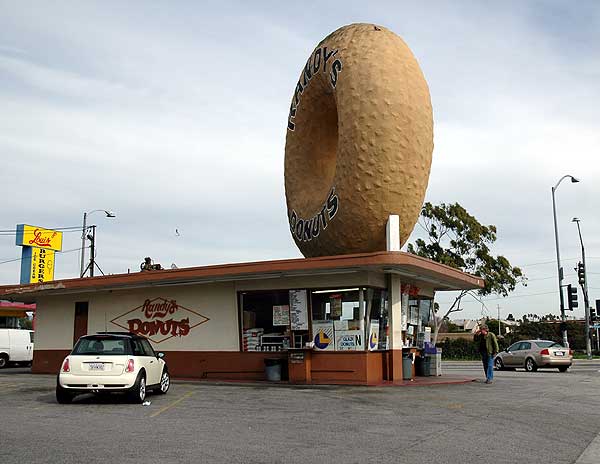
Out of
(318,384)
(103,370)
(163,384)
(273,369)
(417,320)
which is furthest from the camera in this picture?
(417,320)

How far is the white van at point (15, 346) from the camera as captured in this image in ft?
106

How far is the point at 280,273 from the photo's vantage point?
64.4 ft

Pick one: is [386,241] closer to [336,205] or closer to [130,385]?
[336,205]

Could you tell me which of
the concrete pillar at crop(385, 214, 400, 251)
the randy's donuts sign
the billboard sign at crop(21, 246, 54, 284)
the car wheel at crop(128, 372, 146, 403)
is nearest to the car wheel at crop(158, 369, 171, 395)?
the car wheel at crop(128, 372, 146, 403)

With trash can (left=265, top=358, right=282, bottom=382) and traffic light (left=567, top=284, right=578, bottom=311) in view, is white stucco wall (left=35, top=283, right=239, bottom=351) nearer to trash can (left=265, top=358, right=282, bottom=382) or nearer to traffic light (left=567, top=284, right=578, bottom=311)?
trash can (left=265, top=358, right=282, bottom=382)

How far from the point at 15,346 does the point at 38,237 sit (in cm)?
2253

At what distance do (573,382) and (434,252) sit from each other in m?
27.8

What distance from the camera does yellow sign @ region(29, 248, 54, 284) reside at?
173 feet

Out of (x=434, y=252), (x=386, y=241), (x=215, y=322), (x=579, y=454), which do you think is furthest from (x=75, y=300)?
(x=434, y=252)

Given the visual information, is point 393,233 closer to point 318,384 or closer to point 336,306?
point 336,306

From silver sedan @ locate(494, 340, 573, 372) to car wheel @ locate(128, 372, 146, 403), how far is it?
806 inches

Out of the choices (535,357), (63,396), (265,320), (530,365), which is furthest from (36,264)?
(63,396)

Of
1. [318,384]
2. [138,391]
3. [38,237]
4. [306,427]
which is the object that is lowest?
[306,427]

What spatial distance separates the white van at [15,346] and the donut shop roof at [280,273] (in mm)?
7748
